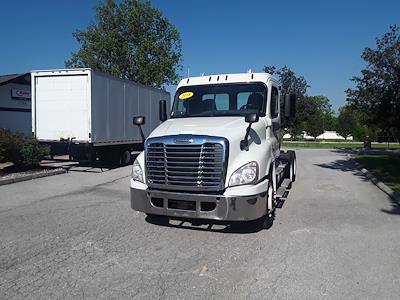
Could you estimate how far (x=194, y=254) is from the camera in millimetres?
5422

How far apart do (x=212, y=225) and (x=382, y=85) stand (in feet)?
71.1

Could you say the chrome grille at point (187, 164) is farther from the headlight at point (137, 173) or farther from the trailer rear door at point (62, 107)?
the trailer rear door at point (62, 107)

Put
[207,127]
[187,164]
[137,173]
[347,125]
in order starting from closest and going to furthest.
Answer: [187,164] → [207,127] → [137,173] → [347,125]

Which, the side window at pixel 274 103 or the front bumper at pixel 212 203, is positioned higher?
the side window at pixel 274 103

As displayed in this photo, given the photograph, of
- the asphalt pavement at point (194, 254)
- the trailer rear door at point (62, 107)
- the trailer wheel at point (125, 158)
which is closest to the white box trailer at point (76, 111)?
the trailer rear door at point (62, 107)

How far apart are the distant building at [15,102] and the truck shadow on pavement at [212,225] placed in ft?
62.8

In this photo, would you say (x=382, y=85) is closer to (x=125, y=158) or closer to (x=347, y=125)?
(x=125, y=158)

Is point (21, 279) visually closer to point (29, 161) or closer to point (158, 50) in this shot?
point (29, 161)

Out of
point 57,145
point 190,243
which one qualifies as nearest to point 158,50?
point 57,145

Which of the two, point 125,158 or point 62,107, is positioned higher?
point 62,107

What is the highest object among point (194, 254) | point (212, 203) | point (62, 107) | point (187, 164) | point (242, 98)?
point (62, 107)

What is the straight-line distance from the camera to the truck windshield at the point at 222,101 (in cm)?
735

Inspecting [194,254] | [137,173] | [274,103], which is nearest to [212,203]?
[194,254]

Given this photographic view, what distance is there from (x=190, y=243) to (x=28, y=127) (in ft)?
70.9
